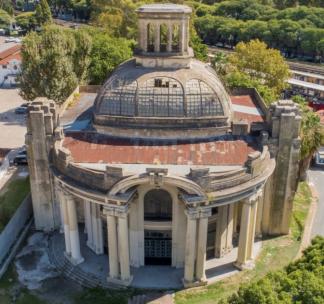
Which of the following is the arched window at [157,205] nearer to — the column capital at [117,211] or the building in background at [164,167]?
the building in background at [164,167]

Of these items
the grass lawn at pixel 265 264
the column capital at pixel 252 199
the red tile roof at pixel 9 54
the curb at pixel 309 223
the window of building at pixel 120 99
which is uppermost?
the window of building at pixel 120 99

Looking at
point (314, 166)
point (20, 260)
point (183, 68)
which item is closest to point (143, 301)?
point (20, 260)

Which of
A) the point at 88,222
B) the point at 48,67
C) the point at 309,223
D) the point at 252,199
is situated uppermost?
the point at 48,67

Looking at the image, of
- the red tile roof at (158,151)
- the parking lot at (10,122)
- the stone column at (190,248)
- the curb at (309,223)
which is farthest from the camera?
the parking lot at (10,122)

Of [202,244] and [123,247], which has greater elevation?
[202,244]

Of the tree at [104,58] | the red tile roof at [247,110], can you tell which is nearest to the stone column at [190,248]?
the red tile roof at [247,110]

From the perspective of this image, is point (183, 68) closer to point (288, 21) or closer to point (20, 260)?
→ point (20, 260)

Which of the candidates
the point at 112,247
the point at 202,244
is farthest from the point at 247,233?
the point at 112,247

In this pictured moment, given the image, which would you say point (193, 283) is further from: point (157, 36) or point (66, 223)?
point (157, 36)
